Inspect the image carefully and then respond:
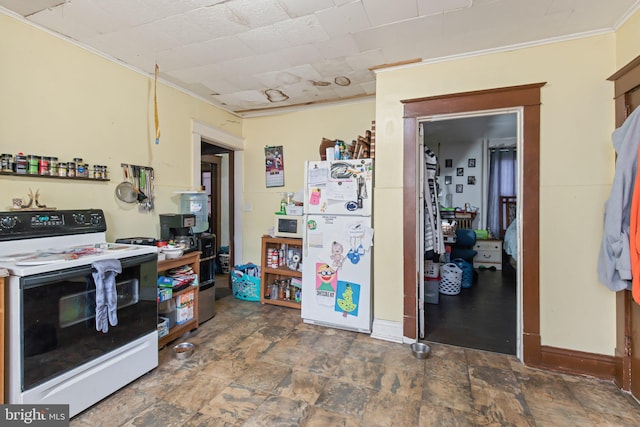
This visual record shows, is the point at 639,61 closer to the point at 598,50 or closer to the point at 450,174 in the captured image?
the point at 598,50

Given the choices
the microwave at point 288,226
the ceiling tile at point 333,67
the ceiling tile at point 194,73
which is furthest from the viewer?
the microwave at point 288,226

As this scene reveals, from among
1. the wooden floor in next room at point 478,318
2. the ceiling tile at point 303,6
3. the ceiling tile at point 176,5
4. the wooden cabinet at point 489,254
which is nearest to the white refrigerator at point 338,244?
the wooden floor in next room at point 478,318

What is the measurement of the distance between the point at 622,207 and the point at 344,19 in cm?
212

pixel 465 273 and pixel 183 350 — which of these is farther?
pixel 465 273

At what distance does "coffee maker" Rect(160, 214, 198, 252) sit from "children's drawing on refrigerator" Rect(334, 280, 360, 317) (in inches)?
57.7

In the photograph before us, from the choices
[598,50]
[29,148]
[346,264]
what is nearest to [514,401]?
[346,264]

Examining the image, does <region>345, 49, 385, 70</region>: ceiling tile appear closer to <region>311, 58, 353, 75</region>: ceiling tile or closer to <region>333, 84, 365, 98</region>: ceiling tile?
<region>311, 58, 353, 75</region>: ceiling tile

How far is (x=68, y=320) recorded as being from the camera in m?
1.60

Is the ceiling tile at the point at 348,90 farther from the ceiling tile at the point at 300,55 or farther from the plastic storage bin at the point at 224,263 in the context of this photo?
the plastic storage bin at the point at 224,263

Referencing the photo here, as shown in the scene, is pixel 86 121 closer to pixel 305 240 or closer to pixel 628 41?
pixel 305 240

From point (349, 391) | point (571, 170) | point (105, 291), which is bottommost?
point (349, 391)

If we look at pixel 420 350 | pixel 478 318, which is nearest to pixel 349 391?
pixel 420 350

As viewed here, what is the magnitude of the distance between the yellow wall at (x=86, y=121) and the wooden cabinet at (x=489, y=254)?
496cm

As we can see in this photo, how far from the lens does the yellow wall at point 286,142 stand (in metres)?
3.55
